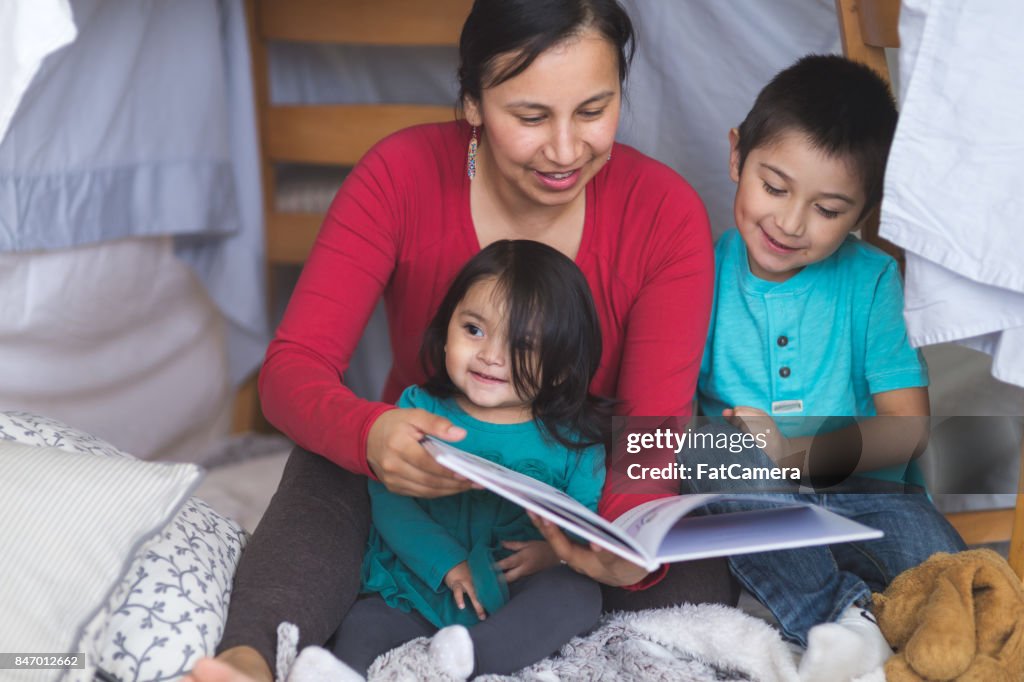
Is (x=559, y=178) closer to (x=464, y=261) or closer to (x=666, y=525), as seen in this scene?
(x=464, y=261)

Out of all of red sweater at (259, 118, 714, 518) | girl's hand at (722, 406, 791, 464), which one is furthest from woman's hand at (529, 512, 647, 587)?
girl's hand at (722, 406, 791, 464)

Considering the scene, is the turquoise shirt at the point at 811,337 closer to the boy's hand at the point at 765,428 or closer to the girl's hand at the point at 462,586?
the boy's hand at the point at 765,428

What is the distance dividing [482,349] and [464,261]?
0.67ft

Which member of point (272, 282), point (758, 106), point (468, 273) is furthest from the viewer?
point (272, 282)

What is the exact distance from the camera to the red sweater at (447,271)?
4.33 feet

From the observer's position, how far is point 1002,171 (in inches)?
42.8

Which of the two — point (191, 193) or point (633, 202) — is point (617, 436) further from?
point (191, 193)

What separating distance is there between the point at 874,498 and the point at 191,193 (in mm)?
1271

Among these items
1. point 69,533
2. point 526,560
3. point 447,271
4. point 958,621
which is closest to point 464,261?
point 447,271

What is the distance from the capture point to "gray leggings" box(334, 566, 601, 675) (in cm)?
112

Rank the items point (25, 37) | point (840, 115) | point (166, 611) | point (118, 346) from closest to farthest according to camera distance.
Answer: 1. point (25, 37)
2. point (166, 611)
3. point (840, 115)
4. point (118, 346)

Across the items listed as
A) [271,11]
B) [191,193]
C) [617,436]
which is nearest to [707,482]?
[617,436]

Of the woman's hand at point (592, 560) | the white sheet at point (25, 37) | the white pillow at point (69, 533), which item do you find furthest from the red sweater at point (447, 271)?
the white sheet at point (25, 37)

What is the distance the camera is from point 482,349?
129 centimetres
